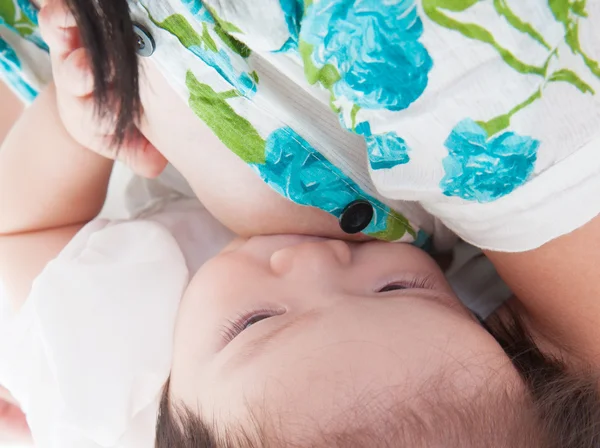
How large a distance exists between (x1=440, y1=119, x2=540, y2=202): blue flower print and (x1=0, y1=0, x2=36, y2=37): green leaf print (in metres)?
0.58

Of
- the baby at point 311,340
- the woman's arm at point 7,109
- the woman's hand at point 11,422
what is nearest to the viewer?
the baby at point 311,340

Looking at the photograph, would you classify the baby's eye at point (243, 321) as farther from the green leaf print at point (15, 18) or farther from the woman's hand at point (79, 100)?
the green leaf print at point (15, 18)

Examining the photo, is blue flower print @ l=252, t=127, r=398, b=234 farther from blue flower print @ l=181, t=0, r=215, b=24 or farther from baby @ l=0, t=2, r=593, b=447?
blue flower print @ l=181, t=0, r=215, b=24

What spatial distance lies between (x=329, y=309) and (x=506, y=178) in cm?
20

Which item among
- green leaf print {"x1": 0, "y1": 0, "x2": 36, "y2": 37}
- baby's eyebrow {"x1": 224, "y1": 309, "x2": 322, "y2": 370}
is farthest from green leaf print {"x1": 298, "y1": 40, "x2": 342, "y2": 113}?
green leaf print {"x1": 0, "y1": 0, "x2": 36, "y2": 37}

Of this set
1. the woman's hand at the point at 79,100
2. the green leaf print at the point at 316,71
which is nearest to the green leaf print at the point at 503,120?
the green leaf print at the point at 316,71

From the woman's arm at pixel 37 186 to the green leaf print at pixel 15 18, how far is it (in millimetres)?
81

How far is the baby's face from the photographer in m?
0.49

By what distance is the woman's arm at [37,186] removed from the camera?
792 mm

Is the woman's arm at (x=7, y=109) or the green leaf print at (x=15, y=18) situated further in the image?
the woman's arm at (x=7, y=109)

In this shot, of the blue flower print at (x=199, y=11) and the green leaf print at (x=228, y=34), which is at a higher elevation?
the blue flower print at (x=199, y=11)

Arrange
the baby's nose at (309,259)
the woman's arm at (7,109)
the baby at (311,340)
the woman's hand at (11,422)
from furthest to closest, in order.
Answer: the woman's arm at (7,109) < the woman's hand at (11,422) < the baby's nose at (309,259) < the baby at (311,340)

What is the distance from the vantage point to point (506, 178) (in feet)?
1.50

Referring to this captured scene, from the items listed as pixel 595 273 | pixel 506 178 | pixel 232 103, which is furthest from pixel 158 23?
pixel 595 273
